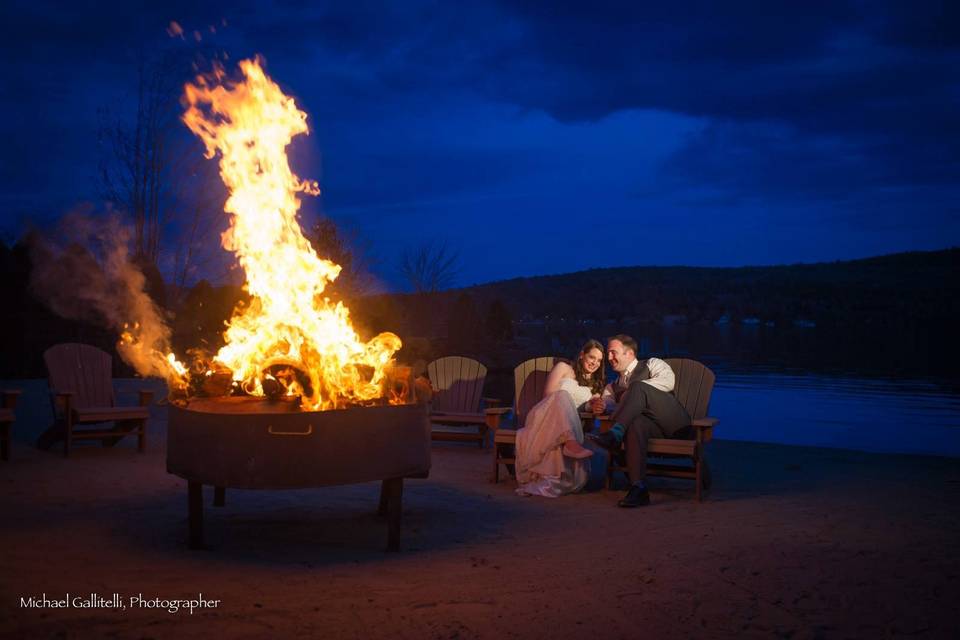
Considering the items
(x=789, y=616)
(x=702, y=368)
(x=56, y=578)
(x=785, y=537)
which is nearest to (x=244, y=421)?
(x=56, y=578)

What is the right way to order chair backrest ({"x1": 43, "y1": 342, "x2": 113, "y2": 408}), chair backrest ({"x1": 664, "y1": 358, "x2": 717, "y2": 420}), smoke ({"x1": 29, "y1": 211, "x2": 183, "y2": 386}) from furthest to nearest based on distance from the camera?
smoke ({"x1": 29, "y1": 211, "x2": 183, "y2": 386}) → chair backrest ({"x1": 43, "y1": 342, "x2": 113, "y2": 408}) → chair backrest ({"x1": 664, "y1": 358, "x2": 717, "y2": 420})

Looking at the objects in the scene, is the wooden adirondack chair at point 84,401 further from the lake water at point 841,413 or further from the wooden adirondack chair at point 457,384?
the lake water at point 841,413

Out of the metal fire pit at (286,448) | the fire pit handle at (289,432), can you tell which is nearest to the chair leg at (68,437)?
the metal fire pit at (286,448)

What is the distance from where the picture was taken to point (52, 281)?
53.3 feet

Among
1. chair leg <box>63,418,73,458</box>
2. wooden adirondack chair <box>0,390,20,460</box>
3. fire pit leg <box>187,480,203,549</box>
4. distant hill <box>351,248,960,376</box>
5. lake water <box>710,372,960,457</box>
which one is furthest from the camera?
distant hill <box>351,248,960,376</box>

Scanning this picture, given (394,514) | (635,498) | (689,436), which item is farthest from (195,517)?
(689,436)

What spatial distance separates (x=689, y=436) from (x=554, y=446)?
120 centimetres

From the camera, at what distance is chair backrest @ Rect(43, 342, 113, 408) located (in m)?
Result: 8.17

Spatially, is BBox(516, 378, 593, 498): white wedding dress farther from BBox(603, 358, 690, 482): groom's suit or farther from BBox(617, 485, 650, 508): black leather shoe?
BBox(617, 485, 650, 508): black leather shoe

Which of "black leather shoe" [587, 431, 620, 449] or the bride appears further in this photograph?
the bride

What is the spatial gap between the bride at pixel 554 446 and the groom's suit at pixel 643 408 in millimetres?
345

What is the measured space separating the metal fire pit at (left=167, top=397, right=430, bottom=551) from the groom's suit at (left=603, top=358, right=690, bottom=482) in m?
2.16

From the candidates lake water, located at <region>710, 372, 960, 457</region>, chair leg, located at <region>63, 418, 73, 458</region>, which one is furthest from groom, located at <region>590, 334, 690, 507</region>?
chair leg, located at <region>63, 418, 73, 458</region>

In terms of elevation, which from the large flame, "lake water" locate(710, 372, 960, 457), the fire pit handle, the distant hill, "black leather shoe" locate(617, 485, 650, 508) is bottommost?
"black leather shoe" locate(617, 485, 650, 508)
